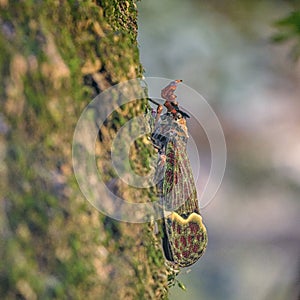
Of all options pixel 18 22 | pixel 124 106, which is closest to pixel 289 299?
pixel 124 106

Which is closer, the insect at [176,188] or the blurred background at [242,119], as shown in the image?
the insect at [176,188]

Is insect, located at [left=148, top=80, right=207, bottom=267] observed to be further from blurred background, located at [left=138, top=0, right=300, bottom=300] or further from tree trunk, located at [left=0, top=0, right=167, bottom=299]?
blurred background, located at [left=138, top=0, right=300, bottom=300]

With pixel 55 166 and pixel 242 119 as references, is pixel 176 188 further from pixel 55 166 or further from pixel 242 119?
pixel 242 119

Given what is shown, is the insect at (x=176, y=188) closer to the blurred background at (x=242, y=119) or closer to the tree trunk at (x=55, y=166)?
the tree trunk at (x=55, y=166)

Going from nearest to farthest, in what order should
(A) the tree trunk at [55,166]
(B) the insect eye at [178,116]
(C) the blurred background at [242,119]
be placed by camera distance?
(A) the tree trunk at [55,166]
(B) the insect eye at [178,116]
(C) the blurred background at [242,119]

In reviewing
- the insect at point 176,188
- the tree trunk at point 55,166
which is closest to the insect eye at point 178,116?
the insect at point 176,188

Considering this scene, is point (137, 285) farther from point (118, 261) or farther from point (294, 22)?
point (294, 22)

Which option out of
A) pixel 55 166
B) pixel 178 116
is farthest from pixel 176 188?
pixel 55 166

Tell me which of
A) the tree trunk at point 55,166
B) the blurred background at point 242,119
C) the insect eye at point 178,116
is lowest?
the tree trunk at point 55,166
